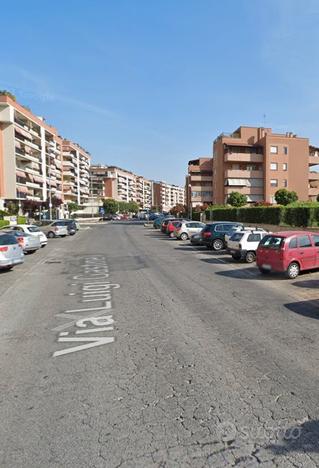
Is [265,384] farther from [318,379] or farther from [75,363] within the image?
[75,363]

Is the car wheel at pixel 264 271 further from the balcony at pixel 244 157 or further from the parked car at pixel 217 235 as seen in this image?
the balcony at pixel 244 157

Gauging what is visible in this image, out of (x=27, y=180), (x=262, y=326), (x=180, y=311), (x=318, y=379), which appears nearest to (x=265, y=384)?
(x=318, y=379)

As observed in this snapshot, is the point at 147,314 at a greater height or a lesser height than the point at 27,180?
lesser

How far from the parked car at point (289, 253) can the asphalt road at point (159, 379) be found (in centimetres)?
260

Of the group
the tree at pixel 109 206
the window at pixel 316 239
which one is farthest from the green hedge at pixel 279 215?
the tree at pixel 109 206

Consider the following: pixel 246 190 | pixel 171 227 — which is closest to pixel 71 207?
pixel 246 190

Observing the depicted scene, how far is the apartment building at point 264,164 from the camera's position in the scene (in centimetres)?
6062

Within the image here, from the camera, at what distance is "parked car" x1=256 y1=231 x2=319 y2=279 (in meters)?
11.9

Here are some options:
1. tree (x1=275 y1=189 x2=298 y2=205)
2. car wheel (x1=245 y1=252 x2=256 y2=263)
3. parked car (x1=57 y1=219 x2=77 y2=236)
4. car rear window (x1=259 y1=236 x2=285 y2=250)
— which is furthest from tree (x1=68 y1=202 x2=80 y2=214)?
car rear window (x1=259 y1=236 x2=285 y2=250)

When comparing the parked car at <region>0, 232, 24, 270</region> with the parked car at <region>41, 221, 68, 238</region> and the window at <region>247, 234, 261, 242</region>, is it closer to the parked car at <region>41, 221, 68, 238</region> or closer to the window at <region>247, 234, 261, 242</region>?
the window at <region>247, 234, 261, 242</region>

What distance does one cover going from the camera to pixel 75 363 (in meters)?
4.96

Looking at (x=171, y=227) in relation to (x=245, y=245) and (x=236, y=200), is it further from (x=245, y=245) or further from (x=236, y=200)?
(x=236, y=200)

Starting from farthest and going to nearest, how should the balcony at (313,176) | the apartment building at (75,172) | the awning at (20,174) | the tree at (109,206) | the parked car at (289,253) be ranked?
the tree at (109,206) < the apartment building at (75,172) < the awning at (20,174) < the balcony at (313,176) < the parked car at (289,253)

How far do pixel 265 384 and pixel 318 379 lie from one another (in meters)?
0.71
